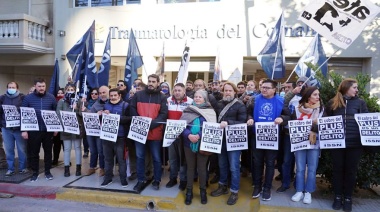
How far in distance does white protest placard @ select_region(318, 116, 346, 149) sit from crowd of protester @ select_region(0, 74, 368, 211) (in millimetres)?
92

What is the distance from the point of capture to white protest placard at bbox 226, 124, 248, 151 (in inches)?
200

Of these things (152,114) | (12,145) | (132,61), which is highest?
(132,61)

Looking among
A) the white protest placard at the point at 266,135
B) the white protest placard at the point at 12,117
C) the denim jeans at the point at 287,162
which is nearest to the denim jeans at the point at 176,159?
the white protest placard at the point at 266,135

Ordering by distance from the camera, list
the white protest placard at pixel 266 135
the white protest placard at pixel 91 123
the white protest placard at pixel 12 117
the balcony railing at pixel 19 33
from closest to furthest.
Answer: the white protest placard at pixel 266 135 → the white protest placard at pixel 91 123 → the white protest placard at pixel 12 117 → the balcony railing at pixel 19 33

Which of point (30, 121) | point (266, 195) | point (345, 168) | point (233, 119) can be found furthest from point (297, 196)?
point (30, 121)

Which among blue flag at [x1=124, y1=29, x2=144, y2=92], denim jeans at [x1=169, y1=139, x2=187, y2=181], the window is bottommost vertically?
denim jeans at [x1=169, y1=139, x2=187, y2=181]

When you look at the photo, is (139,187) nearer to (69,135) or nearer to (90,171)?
(90,171)

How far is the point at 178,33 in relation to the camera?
11117 mm

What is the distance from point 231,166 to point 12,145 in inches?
187

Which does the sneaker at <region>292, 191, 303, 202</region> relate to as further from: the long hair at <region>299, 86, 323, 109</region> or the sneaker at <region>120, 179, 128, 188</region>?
the sneaker at <region>120, 179, 128, 188</region>

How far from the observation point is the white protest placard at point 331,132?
4660 millimetres

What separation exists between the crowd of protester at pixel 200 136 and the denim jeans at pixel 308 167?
0.02 metres

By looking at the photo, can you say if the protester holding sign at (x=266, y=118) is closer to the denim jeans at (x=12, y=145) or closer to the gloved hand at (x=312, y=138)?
the gloved hand at (x=312, y=138)

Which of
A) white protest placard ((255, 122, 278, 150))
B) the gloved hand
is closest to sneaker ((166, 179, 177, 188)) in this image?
white protest placard ((255, 122, 278, 150))
